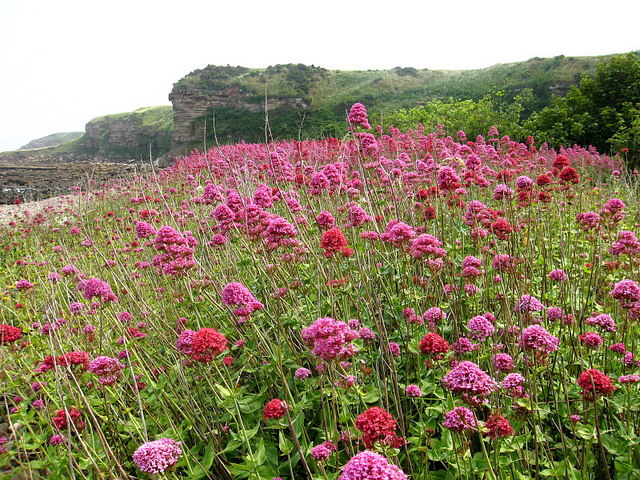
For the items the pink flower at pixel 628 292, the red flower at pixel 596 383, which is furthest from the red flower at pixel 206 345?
the pink flower at pixel 628 292

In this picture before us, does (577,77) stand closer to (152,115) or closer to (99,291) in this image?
(99,291)

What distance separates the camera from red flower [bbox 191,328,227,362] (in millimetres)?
2131

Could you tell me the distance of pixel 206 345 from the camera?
7.06ft

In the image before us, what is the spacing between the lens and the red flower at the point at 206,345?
2.13 m

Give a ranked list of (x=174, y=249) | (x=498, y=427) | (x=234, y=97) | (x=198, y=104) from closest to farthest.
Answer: (x=498, y=427), (x=174, y=249), (x=198, y=104), (x=234, y=97)

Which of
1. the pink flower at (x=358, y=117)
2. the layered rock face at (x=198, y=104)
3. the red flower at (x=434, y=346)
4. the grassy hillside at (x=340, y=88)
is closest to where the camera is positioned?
the red flower at (x=434, y=346)

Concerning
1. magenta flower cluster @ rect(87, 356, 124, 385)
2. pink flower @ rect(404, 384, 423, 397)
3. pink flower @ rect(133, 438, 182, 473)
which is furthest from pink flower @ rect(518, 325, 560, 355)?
magenta flower cluster @ rect(87, 356, 124, 385)

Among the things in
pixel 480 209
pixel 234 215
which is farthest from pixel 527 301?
pixel 234 215

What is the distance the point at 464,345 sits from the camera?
Result: 2828mm

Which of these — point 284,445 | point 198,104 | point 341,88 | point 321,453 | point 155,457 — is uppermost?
point 341,88

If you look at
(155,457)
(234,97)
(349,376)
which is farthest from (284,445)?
(234,97)

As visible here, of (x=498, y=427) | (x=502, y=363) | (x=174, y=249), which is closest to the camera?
(x=498, y=427)

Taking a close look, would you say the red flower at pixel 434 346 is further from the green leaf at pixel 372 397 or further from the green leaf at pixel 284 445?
the green leaf at pixel 284 445

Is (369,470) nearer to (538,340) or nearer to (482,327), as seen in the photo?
(538,340)
